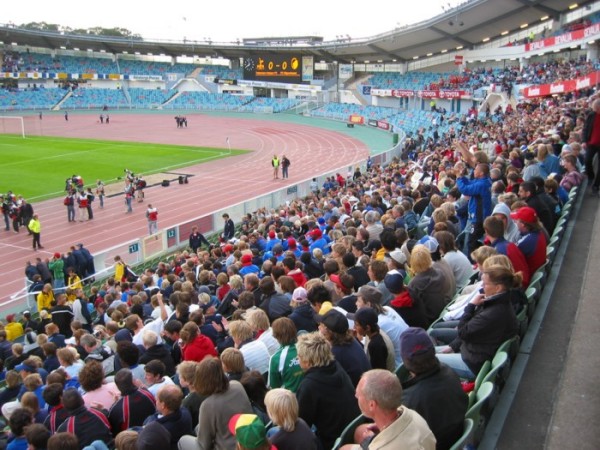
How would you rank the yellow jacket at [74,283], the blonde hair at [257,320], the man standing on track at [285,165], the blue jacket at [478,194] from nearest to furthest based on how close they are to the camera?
the blonde hair at [257,320] → the blue jacket at [478,194] → the yellow jacket at [74,283] → the man standing on track at [285,165]

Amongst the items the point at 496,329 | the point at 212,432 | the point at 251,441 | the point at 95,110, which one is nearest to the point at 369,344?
the point at 496,329

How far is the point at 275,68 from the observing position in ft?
284

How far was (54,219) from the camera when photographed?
1014 inches

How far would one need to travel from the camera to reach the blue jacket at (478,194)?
28.9 feet

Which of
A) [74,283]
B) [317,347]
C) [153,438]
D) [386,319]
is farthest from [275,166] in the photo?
[153,438]

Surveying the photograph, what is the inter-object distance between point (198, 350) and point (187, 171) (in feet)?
103

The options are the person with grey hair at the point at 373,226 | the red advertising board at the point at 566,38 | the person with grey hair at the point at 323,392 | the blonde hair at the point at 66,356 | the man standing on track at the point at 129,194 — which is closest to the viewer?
the person with grey hair at the point at 323,392

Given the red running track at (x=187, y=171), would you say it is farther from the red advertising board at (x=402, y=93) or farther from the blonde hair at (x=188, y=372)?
the red advertising board at (x=402, y=93)

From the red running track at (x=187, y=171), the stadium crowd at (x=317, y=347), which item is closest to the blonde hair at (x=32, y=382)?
the stadium crowd at (x=317, y=347)

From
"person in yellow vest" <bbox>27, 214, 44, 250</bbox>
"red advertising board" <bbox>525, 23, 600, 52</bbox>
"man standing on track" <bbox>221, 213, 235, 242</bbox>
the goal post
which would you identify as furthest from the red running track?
"red advertising board" <bbox>525, 23, 600, 52</bbox>

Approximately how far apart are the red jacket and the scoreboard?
268 feet

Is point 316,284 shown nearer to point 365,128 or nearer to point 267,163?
point 267,163

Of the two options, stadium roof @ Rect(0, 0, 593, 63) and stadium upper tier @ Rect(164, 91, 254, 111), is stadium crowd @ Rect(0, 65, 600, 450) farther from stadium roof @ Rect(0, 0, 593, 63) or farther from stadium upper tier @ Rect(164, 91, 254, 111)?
stadium upper tier @ Rect(164, 91, 254, 111)

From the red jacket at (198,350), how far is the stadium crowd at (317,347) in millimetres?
16
